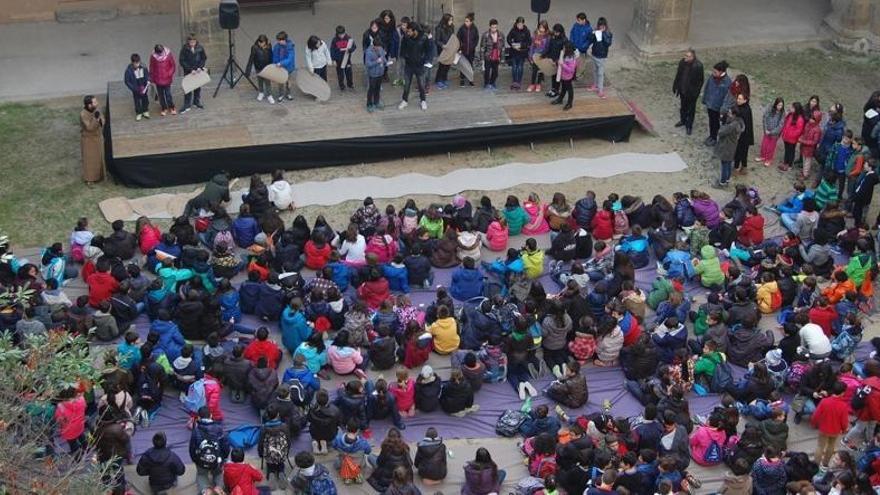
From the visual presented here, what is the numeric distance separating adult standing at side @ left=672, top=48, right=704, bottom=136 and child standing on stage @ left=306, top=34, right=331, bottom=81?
222 inches

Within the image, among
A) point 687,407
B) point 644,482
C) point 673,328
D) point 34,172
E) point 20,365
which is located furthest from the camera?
point 34,172

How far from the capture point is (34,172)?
2102cm

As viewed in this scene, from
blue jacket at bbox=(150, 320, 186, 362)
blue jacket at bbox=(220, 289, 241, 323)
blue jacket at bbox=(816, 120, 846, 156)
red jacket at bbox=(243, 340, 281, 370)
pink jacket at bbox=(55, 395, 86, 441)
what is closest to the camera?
pink jacket at bbox=(55, 395, 86, 441)

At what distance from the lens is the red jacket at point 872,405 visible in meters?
15.5

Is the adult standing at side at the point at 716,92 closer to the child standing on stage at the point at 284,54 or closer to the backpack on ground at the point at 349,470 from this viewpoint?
the child standing on stage at the point at 284,54

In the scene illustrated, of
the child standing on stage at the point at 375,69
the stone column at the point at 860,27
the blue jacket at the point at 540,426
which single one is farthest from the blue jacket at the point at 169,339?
the stone column at the point at 860,27

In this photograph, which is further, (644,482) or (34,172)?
(34,172)

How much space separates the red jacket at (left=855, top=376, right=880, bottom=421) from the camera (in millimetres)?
15477

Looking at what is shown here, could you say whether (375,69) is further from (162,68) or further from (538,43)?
(162,68)

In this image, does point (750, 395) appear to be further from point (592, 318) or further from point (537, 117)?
point (537, 117)

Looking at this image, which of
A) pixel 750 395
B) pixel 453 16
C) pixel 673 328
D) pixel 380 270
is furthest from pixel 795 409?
pixel 453 16

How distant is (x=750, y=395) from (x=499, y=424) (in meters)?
2.97

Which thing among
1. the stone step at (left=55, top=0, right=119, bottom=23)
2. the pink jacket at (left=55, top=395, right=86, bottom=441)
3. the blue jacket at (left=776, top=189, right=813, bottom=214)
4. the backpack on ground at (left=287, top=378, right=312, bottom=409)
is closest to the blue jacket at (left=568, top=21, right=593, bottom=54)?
the blue jacket at (left=776, top=189, right=813, bottom=214)

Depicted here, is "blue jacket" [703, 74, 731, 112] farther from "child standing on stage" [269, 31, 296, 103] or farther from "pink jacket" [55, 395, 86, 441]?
"pink jacket" [55, 395, 86, 441]
